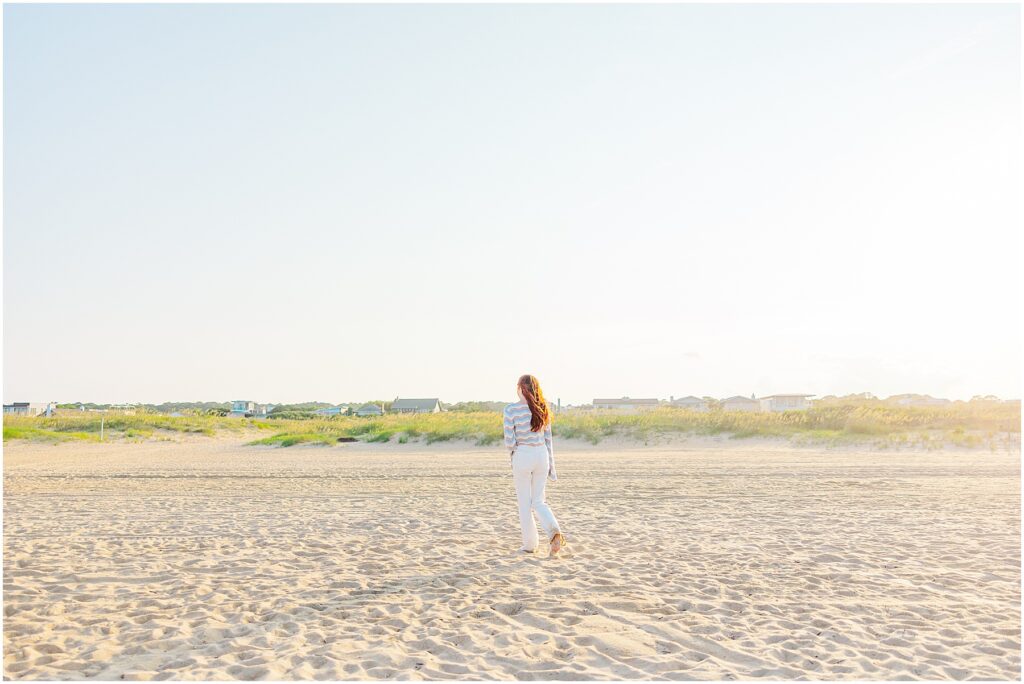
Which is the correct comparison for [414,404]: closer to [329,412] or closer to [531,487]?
[329,412]

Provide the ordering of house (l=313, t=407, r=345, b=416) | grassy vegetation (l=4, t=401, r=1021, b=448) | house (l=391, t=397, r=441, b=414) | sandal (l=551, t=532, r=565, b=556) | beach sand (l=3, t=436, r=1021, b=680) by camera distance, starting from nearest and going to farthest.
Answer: beach sand (l=3, t=436, r=1021, b=680), sandal (l=551, t=532, r=565, b=556), grassy vegetation (l=4, t=401, r=1021, b=448), house (l=313, t=407, r=345, b=416), house (l=391, t=397, r=441, b=414)

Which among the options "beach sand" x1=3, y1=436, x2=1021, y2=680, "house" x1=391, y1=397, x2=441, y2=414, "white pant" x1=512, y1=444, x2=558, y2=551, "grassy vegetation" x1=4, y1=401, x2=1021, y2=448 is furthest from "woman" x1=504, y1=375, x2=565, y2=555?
"house" x1=391, y1=397, x2=441, y2=414

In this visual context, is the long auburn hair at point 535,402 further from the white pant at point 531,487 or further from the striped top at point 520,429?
the white pant at point 531,487

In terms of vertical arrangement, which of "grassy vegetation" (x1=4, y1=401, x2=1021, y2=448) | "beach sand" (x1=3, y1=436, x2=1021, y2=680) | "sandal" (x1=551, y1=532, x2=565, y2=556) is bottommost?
"beach sand" (x1=3, y1=436, x2=1021, y2=680)

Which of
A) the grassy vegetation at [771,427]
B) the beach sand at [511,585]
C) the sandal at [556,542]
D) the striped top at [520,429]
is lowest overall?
the beach sand at [511,585]

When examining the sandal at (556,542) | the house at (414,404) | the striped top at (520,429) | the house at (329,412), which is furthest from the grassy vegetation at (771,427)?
the house at (414,404)

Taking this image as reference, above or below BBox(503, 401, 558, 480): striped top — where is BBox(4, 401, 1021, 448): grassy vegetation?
below

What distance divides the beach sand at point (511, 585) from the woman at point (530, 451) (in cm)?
37

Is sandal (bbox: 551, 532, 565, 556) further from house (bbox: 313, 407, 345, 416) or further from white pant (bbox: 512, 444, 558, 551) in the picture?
house (bbox: 313, 407, 345, 416)

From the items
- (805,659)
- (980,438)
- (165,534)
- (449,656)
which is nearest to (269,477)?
(165,534)

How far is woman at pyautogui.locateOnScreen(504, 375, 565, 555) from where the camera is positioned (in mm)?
7910

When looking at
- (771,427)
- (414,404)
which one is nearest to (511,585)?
(771,427)

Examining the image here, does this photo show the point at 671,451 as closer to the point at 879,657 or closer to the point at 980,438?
the point at 980,438

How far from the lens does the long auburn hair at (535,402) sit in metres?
7.92
